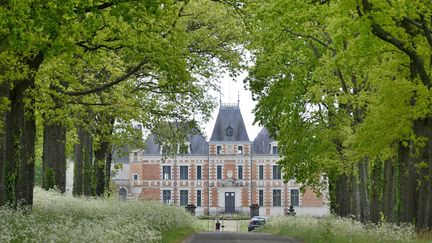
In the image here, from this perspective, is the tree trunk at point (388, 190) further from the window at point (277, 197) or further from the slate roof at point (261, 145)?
the slate roof at point (261, 145)

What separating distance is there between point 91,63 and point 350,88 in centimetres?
1496

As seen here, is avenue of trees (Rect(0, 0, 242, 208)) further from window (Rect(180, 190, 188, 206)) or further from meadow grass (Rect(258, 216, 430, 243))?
window (Rect(180, 190, 188, 206))

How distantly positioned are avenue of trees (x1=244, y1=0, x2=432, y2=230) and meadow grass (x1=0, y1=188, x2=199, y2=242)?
6.79m

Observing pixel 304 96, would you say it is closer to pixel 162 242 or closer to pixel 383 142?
pixel 383 142

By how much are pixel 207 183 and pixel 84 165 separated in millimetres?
60050

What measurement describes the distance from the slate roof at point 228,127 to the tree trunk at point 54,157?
66.9m

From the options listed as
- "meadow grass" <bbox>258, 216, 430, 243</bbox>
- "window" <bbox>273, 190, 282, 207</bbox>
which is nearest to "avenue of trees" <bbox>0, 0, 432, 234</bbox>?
"meadow grass" <bbox>258, 216, 430, 243</bbox>

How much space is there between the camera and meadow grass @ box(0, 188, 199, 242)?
1541cm

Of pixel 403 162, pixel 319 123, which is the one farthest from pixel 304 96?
pixel 403 162

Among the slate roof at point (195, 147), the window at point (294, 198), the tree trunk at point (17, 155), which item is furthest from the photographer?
the slate roof at point (195, 147)

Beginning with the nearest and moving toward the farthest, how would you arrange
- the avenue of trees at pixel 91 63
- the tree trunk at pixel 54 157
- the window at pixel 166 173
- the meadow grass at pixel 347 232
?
the avenue of trees at pixel 91 63 < the meadow grass at pixel 347 232 < the tree trunk at pixel 54 157 < the window at pixel 166 173

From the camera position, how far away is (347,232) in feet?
82.6

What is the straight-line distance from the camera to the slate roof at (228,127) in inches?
4058

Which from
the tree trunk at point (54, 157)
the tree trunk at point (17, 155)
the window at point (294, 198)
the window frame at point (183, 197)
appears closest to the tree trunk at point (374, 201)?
the tree trunk at point (54, 157)
